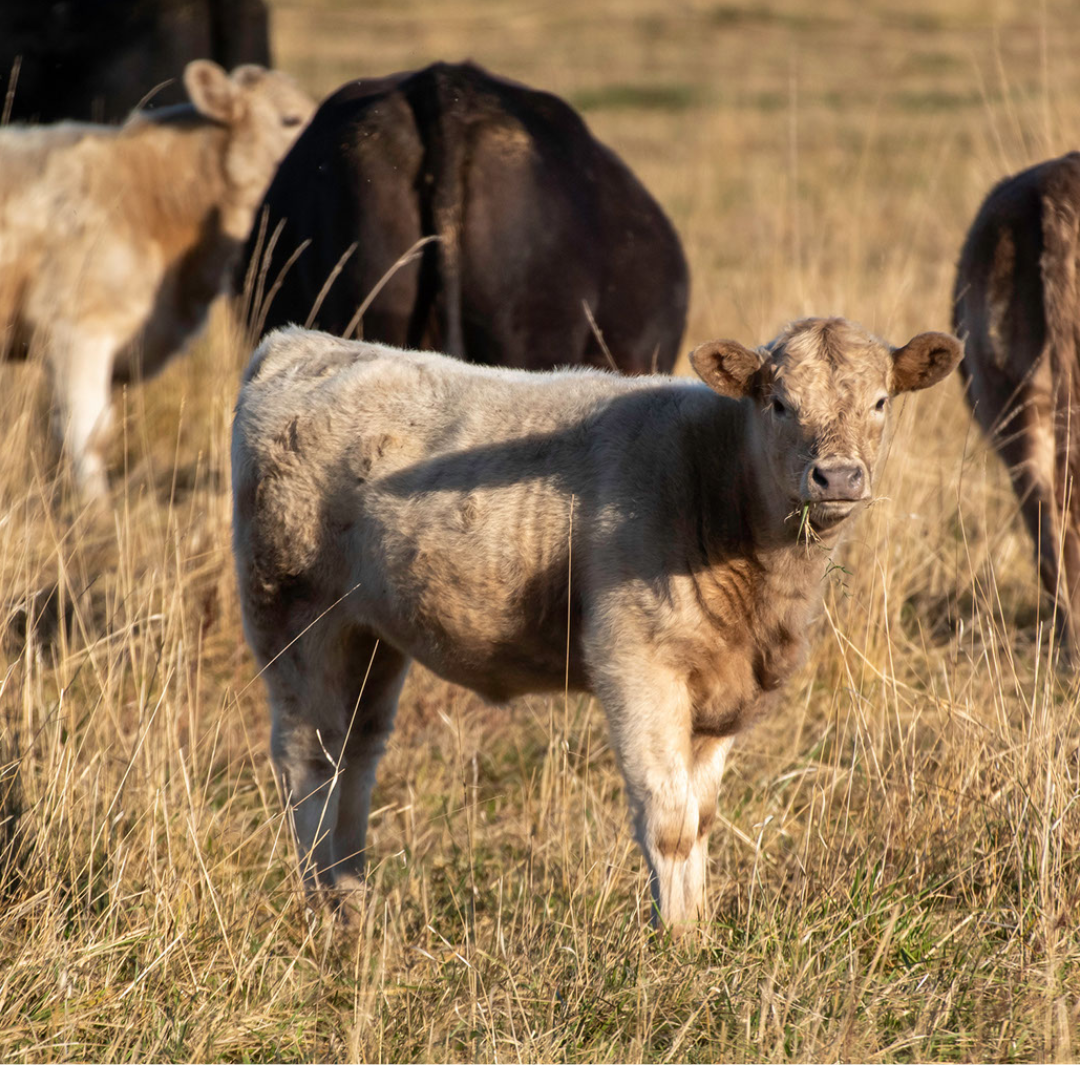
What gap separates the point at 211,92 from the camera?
7223 mm

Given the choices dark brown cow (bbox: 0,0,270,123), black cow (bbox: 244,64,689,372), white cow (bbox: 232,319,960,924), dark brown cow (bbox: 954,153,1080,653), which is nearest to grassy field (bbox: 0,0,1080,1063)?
white cow (bbox: 232,319,960,924)

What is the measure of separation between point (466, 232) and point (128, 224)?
3.08m

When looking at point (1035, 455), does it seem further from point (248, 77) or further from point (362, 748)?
point (248, 77)

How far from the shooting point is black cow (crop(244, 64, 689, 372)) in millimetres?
4785

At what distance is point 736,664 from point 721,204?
10.9 m

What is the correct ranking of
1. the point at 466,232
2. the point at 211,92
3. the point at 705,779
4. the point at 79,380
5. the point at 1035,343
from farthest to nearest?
1. the point at 211,92
2. the point at 79,380
3. the point at 1035,343
4. the point at 466,232
5. the point at 705,779

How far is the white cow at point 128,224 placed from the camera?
6.99 metres

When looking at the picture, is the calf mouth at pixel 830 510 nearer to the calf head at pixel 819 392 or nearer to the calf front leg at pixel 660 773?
the calf head at pixel 819 392

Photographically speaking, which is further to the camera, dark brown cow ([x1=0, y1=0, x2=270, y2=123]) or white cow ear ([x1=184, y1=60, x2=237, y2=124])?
dark brown cow ([x1=0, y1=0, x2=270, y2=123])

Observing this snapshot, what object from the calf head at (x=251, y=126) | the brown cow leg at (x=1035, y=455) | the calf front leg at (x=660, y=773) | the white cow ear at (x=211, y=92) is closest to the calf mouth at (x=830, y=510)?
the calf front leg at (x=660, y=773)

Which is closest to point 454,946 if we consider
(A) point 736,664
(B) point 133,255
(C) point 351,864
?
(C) point 351,864

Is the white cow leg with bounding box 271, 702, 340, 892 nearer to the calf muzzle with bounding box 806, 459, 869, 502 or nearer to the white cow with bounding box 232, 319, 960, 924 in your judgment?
the white cow with bounding box 232, 319, 960, 924

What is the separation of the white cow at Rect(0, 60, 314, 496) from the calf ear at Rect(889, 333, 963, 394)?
14.7 feet

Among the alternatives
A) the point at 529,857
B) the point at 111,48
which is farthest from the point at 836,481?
the point at 111,48
